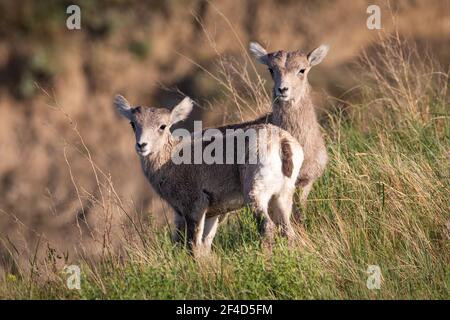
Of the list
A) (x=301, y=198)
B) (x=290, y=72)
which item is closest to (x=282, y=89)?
(x=290, y=72)

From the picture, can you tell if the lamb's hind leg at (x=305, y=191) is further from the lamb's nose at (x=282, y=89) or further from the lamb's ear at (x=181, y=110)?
the lamb's ear at (x=181, y=110)

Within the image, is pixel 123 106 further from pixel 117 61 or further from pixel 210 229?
pixel 117 61

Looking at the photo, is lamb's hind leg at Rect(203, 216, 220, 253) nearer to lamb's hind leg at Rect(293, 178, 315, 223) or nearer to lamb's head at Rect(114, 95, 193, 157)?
lamb's hind leg at Rect(293, 178, 315, 223)

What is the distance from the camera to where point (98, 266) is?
8.64 m

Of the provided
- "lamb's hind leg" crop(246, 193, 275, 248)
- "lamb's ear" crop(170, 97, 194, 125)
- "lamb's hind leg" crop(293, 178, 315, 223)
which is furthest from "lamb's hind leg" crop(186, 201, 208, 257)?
"lamb's ear" crop(170, 97, 194, 125)

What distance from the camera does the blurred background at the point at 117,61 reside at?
20938mm

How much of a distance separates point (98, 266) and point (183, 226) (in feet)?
3.84

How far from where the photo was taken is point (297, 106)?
10359 millimetres

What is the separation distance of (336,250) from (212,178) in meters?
1.61

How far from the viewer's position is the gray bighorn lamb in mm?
8805

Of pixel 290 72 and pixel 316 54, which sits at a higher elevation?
pixel 316 54

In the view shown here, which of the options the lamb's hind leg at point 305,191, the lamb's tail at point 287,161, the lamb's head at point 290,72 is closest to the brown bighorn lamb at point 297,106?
the lamb's head at point 290,72

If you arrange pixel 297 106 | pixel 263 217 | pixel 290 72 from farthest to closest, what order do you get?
1. pixel 297 106
2. pixel 290 72
3. pixel 263 217
